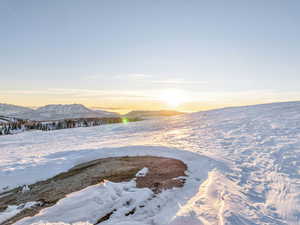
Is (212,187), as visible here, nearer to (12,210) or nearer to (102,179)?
(102,179)

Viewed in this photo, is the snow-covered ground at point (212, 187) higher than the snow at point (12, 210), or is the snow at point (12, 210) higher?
the snow-covered ground at point (212, 187)

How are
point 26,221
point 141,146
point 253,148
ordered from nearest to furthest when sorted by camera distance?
point 26,221, point 253,148, point 141,146

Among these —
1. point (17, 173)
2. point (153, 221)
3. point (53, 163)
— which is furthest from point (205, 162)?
point (17, 173)

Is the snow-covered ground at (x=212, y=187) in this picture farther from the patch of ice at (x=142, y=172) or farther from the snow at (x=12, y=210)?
the snow at (x=12, y=210)

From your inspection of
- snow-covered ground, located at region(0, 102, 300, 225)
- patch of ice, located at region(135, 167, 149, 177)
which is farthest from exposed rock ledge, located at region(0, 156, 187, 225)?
snow-covered ground, located at region(0, 102, 300, 225)

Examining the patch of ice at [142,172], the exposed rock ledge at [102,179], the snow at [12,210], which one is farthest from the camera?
the patch of ice at [142,172]

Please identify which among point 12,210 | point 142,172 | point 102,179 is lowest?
point 12,210

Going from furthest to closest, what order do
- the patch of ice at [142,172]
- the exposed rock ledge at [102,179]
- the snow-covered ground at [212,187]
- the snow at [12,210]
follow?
the patch of ice at [142,172] < the exposed rock ledge at [102,179] < the snow at [12,210] < the snow-covered ground at [212,187]

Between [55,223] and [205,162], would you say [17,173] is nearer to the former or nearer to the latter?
[55,223]

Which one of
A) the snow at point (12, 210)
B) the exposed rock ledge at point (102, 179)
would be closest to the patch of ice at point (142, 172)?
the exposed rock ledge at point (102, 179)

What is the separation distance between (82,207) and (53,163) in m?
6.88

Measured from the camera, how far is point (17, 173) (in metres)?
8.55

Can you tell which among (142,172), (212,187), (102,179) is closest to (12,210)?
(102,179)

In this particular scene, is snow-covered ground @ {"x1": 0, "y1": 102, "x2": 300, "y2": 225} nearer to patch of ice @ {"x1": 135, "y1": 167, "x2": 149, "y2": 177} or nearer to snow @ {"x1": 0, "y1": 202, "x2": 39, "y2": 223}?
patch of ice @ {"x1": 135, "y1": 167, "x2": 149, "y2": 177}
